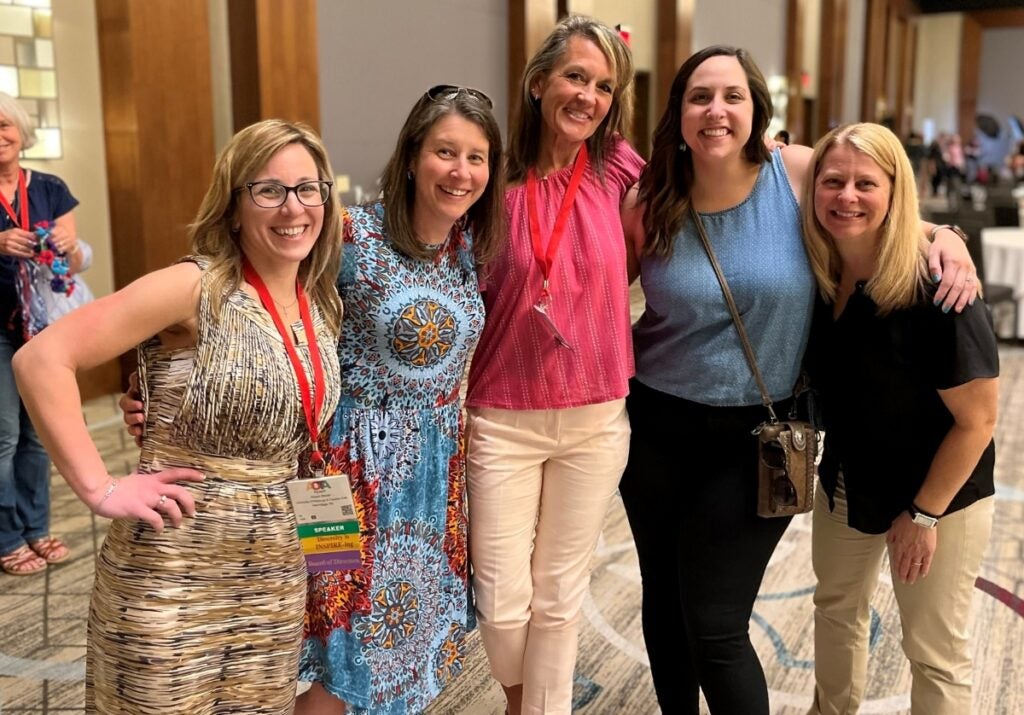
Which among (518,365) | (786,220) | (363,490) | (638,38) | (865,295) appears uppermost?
(638,38)

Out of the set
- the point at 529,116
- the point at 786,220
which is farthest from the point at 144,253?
the point at 786,220

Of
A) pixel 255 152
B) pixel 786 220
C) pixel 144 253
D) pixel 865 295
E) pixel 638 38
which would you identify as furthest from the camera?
pixel 638 38

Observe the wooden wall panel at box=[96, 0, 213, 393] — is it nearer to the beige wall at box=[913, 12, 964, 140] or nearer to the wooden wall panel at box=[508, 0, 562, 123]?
the wooden wall panel at box=[508, 0, 562, 123]

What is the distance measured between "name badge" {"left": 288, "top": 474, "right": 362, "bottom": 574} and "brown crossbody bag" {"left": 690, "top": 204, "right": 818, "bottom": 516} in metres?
0.89

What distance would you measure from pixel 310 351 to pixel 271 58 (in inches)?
184

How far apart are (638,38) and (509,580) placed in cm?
1000

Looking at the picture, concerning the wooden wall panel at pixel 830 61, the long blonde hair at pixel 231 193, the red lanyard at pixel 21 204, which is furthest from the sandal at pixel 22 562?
the wooden wall panel at pixel 830 61

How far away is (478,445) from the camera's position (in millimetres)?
2137

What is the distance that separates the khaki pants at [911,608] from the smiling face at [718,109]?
0.87 meters

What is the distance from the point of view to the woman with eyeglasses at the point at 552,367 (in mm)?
2084

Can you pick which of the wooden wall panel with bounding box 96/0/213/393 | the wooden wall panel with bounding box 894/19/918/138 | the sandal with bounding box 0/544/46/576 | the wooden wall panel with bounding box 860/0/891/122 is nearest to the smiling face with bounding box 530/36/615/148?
the sandal with bounding box 0/544/46/576

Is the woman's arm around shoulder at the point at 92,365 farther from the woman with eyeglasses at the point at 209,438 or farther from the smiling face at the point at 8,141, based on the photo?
the smiling face at the point at 8,141

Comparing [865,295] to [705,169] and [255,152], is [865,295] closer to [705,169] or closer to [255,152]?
[705,169]

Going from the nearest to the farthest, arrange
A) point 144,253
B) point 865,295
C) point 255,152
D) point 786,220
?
point 255,152, point 865,295, point 786,220, point 144,253
